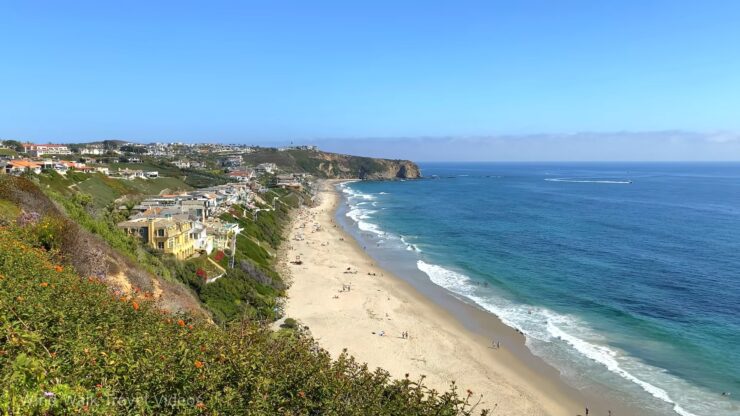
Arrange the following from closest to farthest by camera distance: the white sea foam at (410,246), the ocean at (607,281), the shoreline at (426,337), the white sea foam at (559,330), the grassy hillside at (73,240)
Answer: the grassy hillside at (73,240) → the shoreline at (426,337) → the white sea foam at (559,330) → the ocean at (607,281) → the white sea foam at (410,246)

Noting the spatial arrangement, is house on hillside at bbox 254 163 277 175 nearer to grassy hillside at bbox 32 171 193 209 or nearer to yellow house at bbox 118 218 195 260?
grassy hillside at bbox 32 171 193 209

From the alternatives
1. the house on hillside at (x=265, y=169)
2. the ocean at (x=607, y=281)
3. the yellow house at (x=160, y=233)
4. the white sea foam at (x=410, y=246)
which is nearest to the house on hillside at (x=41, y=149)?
the house on hillside at (x=265, y=169)

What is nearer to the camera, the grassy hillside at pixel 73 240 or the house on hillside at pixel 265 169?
the grassy hillside at pixel 73 240

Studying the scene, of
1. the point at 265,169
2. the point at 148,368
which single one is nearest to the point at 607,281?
the point at 148,368

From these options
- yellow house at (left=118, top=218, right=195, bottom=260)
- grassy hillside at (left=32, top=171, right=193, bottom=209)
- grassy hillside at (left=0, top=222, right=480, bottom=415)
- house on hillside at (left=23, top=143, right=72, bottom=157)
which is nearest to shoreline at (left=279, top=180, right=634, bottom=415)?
yellow house at (left=118, top=218, right=195, bottom=260)

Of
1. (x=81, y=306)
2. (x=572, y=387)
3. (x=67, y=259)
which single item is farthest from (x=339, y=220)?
(x=81, y=306)

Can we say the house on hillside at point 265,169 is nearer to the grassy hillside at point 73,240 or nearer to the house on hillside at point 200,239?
the house on hillside at point 200,239
